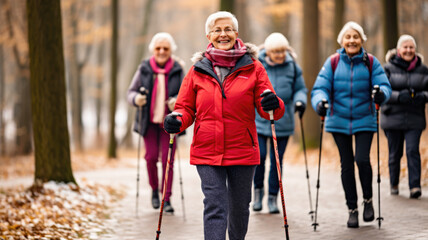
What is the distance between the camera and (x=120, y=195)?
10828mm

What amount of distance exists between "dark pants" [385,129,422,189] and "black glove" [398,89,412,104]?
1.60 ft

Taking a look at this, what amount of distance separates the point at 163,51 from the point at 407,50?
146 inches

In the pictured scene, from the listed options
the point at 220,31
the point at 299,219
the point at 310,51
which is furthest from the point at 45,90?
the point at 310,51

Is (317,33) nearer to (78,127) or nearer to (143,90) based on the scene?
(143,90)

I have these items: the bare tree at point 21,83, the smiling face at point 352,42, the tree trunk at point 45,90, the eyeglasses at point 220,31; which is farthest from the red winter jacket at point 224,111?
the bare tree at point 21,83

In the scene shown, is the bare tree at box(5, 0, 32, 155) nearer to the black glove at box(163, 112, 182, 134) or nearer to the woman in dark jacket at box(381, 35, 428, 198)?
the woman in dark jacket at box(381, 35, 428, 198)

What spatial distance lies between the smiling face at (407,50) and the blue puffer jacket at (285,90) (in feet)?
5.76

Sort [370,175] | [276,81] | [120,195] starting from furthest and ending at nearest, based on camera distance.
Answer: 1. [120,195]
2. [276,81]
3. [370,175]

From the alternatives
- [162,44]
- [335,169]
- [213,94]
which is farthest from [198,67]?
[335,169]

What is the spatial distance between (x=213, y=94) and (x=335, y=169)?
9143mm

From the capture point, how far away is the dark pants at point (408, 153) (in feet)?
27.7

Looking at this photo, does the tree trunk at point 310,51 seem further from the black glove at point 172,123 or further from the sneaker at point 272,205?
the black glove at point 172,123

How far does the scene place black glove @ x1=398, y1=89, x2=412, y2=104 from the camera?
845 cm

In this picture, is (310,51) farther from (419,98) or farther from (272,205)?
(272,205)
